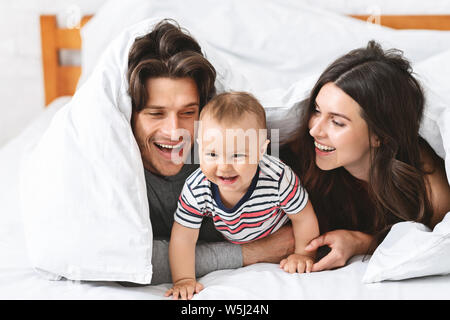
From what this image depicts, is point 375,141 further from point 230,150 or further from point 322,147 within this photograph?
point 230,150

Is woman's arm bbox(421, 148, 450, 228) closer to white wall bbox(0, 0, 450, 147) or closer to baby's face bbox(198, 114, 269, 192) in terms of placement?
baby's face bbox(198, 114, 269, 192)

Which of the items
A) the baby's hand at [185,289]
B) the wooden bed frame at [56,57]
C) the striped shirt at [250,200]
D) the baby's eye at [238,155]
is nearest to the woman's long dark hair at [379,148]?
the striped shirt at [250,200]

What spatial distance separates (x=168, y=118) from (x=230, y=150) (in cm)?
19

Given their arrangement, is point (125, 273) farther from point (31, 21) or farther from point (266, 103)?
point (31, 21)

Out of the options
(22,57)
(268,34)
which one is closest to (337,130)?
(268,34)

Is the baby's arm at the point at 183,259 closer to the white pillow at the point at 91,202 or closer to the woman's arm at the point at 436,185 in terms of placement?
the white pillow at the point at 91,202

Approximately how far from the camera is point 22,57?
78.2 inches

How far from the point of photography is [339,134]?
98 centimetres

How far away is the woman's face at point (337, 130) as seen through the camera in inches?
37.8

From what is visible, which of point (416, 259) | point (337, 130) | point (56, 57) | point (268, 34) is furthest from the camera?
point (56, 57)

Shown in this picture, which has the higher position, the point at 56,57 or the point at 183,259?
the point at 56,57

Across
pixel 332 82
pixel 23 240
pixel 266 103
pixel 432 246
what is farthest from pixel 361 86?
pixel 23 240

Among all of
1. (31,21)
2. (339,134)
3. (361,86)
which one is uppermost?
(31,21)
